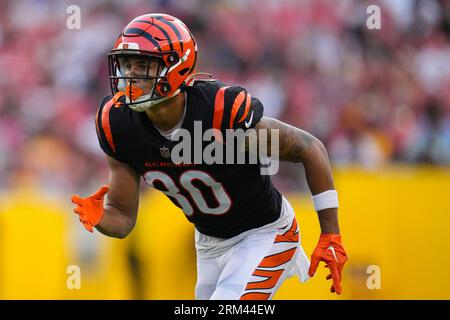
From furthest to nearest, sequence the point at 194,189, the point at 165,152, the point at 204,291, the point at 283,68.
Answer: the point at 283,68 → the point at 204,291 → the point at 194,189 → the point at 165,152

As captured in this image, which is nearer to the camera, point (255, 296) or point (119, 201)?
point (255, 296)

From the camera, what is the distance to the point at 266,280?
386 cm

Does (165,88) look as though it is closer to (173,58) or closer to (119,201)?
(173,58)

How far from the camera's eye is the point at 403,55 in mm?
8180

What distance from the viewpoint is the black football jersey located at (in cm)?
358

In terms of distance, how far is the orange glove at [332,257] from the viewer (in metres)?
3.78

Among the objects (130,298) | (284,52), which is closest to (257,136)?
(130,298)

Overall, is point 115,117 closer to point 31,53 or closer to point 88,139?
point 88,139

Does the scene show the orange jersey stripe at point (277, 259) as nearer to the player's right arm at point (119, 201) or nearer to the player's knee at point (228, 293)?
the player's knee at point (228, 293)

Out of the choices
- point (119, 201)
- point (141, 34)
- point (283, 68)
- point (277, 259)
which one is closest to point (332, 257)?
point (277, 259)

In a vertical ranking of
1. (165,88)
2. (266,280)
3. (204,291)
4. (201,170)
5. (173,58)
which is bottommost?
(204,291)

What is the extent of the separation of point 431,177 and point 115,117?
3539 millimetres

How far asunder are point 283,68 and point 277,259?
4.27m

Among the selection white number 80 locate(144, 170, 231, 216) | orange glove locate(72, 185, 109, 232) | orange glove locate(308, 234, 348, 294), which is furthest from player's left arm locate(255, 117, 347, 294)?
orange glove locate(72, 185, 109, 232)
